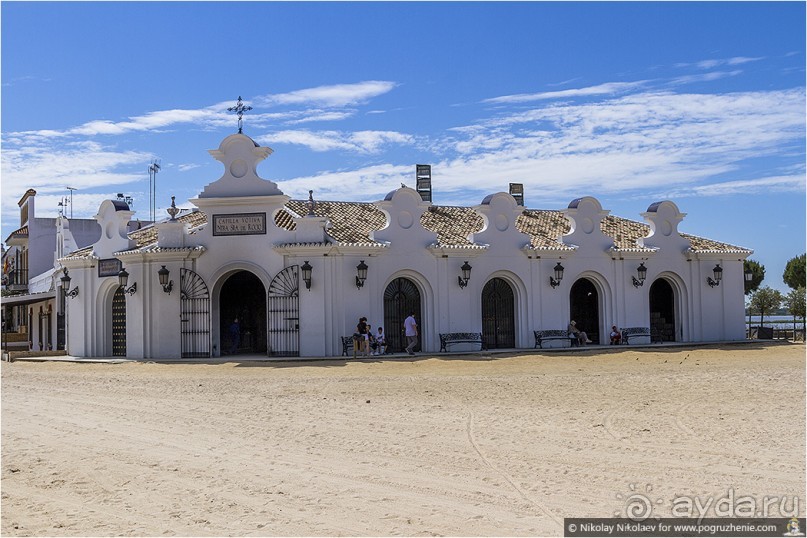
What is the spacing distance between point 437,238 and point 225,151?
7.15 meters

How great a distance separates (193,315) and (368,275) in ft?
18.1

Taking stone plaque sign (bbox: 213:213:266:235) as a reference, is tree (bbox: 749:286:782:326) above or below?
below

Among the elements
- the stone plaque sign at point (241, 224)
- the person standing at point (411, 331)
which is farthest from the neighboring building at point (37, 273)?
the person standing at point (411, 331)

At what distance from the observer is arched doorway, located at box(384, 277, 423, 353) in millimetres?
26312

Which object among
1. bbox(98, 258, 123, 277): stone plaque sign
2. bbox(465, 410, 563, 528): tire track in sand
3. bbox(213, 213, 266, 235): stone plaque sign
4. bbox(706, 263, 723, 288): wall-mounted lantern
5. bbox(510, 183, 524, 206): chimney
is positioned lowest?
bbox(465, 410, 563, 528): tire track in sand

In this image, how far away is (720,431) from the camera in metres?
11.3

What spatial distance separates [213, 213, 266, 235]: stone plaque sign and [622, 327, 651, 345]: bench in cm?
1280

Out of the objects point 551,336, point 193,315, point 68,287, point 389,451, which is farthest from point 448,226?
point 389,451

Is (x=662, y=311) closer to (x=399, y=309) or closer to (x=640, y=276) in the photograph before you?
(x=640, y=276)

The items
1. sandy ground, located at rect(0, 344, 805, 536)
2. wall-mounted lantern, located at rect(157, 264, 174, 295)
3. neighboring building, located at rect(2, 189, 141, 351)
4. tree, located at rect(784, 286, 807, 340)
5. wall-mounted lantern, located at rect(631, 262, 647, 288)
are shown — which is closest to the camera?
sandy ground, located at rect(0, 344, 805, 536)

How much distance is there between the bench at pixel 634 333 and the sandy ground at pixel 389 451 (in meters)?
9.63

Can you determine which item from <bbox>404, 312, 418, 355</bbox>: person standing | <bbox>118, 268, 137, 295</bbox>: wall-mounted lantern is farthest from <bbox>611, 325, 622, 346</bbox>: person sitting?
<bbox>118, 268, 137, 295</bbox>: wall-mounted lantern

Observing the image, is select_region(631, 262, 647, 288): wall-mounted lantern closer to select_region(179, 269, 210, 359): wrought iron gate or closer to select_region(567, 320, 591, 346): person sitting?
select_region(567, 320, 591, 346): person sitting

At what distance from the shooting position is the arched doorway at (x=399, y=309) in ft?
86.3
